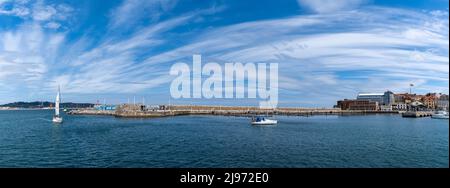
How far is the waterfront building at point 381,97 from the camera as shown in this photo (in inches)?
5689

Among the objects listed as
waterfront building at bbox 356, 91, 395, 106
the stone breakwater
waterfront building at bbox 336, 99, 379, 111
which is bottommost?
the stone breakwater

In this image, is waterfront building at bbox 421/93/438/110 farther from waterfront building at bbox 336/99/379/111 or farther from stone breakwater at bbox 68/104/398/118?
stone breakwater at bbox 68/104/398/118

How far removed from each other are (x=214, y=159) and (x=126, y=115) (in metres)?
70.2

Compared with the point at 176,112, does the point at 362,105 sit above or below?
above

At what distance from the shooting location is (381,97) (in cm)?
14862

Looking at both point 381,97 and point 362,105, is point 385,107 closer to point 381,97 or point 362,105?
point 362,105

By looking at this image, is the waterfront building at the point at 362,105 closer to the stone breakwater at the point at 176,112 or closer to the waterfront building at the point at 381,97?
the waterfront building at the point at 381,97

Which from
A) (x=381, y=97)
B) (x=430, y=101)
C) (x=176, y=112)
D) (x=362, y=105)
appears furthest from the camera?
(x=381, y=97)

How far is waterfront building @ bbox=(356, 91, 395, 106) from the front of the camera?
14450 cm

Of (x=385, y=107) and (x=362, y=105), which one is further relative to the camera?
(x=385, y=107)

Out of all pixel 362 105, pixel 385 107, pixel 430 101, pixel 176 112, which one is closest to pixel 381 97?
pixel 385 107

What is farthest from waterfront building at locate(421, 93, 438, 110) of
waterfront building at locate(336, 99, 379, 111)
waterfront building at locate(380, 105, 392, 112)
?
waterfront building at locate(336, 99, 379, 111)

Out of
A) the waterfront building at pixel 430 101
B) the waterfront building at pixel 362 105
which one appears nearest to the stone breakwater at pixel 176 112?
the waterfront building at pixel 362 105
